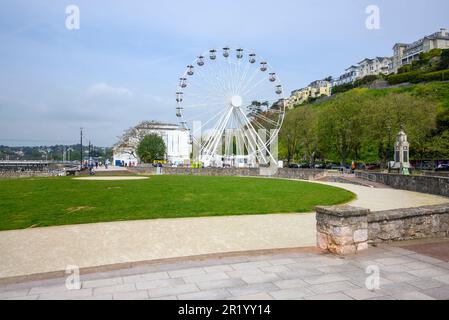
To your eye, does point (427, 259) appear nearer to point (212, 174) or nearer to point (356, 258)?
point (356, 258)

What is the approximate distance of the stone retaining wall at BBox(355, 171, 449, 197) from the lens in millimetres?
20336

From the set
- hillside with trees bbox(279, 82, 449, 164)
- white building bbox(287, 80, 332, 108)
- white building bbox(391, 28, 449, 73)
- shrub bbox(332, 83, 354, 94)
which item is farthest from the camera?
white building bbox(287, 80, 332, 108)

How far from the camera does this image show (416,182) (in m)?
23.4

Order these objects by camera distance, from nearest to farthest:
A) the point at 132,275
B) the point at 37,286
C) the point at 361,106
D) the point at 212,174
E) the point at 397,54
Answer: the point at 37,286
the point at 132,275
the point at 212,174
the point at 361,106
the point at 397,54

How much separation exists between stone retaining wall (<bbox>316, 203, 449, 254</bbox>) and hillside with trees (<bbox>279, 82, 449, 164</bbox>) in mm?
29402

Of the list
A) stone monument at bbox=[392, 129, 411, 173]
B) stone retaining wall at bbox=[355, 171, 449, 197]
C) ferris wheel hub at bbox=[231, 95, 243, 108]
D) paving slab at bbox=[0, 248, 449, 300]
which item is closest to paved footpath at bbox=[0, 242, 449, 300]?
paving slab at bbox=[0, 248, 449, 300]

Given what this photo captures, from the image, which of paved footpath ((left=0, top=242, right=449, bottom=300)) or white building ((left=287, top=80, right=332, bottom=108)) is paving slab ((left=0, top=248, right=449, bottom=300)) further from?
white building ((left=287, top=80, right=332, bottom=108))

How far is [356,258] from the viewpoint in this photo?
6973 mm

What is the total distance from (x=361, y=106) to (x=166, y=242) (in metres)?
45.0

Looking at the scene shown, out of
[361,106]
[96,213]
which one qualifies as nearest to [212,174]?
[361,106]

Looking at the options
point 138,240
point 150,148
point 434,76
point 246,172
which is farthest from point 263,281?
point 434,76

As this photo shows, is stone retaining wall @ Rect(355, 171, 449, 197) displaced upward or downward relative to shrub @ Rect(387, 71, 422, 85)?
downward

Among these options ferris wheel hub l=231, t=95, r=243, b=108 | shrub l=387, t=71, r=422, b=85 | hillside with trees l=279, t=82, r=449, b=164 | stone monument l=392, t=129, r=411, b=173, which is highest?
shrub l=387, t=71, r=422, b=85

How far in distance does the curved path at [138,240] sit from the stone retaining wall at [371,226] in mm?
1300
